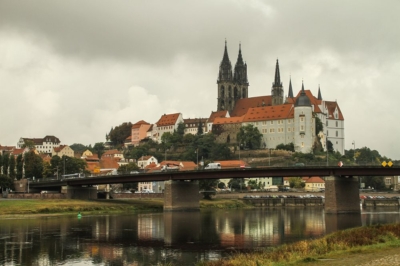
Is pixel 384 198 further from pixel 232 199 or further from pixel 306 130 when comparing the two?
pixel 306 130

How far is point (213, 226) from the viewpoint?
7038cm

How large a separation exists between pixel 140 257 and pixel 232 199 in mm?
87266

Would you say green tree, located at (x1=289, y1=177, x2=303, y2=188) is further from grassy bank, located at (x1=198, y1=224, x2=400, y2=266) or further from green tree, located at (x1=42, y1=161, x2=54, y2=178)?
grassy bank, located at (x1=198, y1=224, x2=400, y2=266)

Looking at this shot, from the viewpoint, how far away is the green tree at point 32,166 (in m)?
140

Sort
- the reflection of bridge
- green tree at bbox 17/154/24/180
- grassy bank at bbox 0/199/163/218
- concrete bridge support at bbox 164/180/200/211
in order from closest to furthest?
grassy bank at bbox 0/199/163/218
the reflection of bridge
concrete bridge support at bbox 164/180/200/211
green tree at bbox 17/154/24/180

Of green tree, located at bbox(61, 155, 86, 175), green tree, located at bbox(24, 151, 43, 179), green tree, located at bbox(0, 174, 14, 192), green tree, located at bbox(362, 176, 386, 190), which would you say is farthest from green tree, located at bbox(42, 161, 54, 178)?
green tree, located at bbox(362, 176, 386, 190)

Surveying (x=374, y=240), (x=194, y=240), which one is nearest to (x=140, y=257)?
(x=194, y=240)

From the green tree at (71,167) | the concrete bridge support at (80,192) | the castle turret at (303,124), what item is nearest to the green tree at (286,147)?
the castle turret at (303,124)

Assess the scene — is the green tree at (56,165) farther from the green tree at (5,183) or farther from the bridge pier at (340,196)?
the bridge pier at (340,196)

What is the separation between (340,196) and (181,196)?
86.5ft

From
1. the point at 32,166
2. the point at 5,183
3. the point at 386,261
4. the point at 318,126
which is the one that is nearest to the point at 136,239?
the point at 386,261

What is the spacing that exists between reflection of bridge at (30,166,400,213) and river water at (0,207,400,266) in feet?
27.7

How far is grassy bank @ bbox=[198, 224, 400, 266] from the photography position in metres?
31.4

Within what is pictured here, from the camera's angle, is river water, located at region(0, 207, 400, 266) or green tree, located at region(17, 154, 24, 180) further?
green tree, located at region(17, 154, 24, 180)
